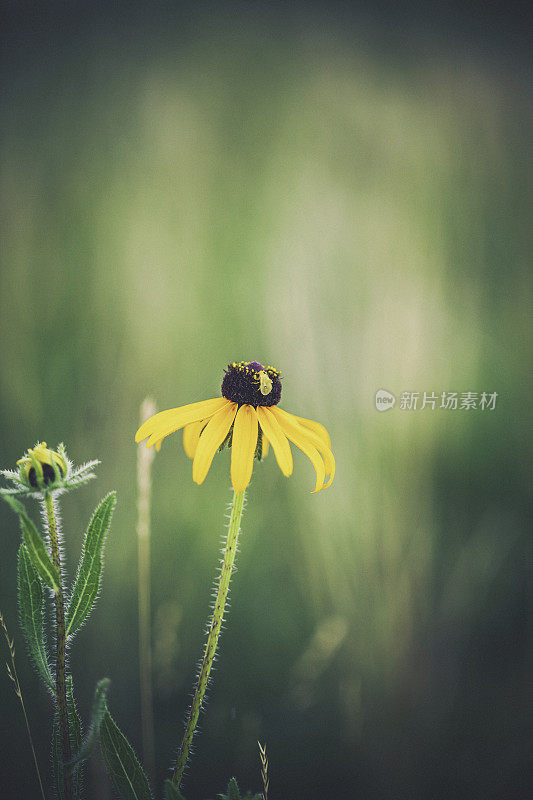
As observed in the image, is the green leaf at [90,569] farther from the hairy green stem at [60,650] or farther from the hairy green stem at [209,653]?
the hairy green stem at [209,653]

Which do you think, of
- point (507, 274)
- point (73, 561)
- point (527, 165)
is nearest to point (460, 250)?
point (507, 274)

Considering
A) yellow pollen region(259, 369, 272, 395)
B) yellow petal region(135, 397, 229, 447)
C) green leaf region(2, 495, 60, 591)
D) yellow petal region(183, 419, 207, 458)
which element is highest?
yellow pollen region(259, 369, 272, 395)

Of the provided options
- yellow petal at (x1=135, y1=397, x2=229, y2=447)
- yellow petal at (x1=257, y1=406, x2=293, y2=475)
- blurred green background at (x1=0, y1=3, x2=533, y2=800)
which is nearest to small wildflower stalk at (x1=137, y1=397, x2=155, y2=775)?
blurred green background at (x1=0, y1=3, x2=533, y2=800)

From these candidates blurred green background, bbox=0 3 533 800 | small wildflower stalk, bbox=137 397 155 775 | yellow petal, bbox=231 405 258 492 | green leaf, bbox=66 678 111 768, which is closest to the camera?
green leaf, bbox=66 678 111 768

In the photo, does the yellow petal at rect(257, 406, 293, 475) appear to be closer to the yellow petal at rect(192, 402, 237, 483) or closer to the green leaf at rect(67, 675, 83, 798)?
the yellow petal at rect(192, 402, 237, 483)

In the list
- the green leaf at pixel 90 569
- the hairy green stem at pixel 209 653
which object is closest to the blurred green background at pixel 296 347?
the hairy green stem at pixel 209 653

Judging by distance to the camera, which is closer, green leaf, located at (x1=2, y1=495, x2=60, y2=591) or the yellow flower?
green leaf, located at (x1=2, y1=495, x2=60, y2=591)

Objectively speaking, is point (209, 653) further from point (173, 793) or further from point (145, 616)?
point (145, 616)
